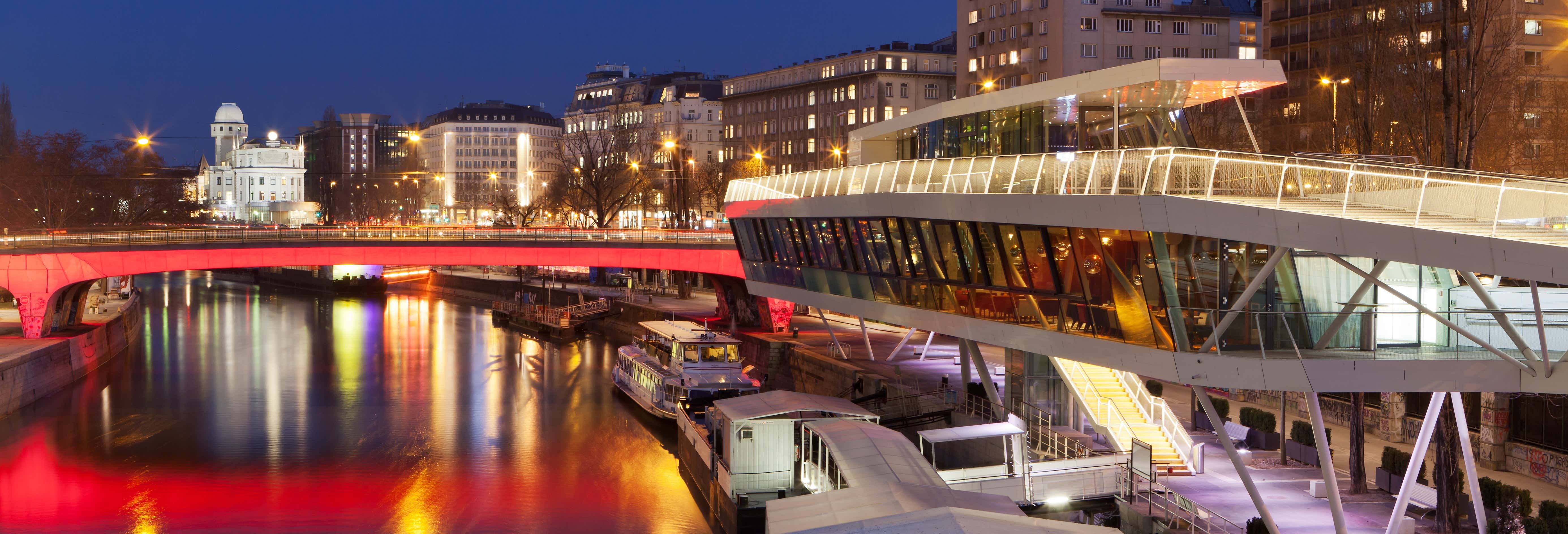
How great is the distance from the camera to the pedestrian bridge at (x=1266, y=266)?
53.7ft

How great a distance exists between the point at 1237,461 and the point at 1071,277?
4.07 metres

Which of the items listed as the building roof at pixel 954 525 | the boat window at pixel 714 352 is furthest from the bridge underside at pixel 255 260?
the building roof at pixel 954 525

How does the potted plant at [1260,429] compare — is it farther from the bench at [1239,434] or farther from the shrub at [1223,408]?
the shrub at [1223,408]

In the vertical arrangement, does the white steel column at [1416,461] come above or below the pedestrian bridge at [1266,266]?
below

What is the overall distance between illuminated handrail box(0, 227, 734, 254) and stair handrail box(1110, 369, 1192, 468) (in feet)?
91.4

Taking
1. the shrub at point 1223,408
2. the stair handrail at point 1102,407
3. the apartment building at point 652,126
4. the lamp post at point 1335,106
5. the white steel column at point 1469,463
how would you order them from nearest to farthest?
the white steel column at point 1469,463 < the stair handrail at point 1102,407 < the lamp post at point 1335,106 < the shrub at point 1223,408 < the apartment building at point 652,126

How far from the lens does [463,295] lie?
99250mm

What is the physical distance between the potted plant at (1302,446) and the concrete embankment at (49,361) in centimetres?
3759

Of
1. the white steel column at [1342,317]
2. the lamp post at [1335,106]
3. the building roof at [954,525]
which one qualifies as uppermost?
the lamp post at [1335,106]

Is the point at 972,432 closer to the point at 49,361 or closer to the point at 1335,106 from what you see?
the point at 1335,106

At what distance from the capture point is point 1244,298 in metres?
17.8

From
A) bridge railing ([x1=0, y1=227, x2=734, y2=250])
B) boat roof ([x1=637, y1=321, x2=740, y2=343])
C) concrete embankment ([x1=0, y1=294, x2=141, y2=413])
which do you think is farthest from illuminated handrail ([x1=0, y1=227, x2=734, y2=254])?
boat roof ([x1=637, y1=321, x2=740, y2=343])

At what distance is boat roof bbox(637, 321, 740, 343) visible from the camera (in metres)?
42.7

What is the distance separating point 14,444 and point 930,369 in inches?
1074
